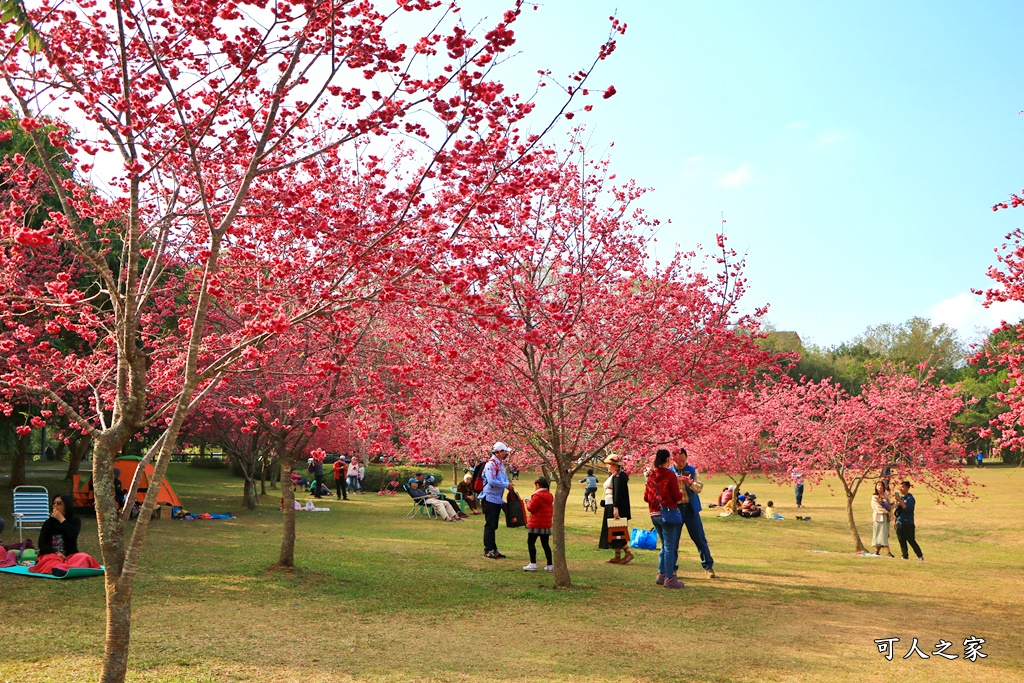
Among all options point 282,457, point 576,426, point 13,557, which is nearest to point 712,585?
point 576,426

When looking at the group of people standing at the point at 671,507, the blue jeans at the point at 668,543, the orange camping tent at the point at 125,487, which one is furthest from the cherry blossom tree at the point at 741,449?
the orange camping tent at the point at 125,487

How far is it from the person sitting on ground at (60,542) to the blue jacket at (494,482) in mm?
5783

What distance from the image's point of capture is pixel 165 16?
5133 mm

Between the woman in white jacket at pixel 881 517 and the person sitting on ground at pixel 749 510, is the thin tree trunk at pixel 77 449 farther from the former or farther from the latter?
the woman in white jacket at pixel 881 517

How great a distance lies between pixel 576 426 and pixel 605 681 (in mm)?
4614

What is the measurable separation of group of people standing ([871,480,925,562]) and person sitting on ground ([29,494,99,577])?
530 inches

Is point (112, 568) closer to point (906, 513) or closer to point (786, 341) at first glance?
point (906, 513)

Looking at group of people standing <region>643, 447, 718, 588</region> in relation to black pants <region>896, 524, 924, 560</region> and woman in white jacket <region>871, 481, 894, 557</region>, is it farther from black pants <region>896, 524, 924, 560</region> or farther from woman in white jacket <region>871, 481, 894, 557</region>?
woman in white jacket <region>871, 481, 894, 557</region>

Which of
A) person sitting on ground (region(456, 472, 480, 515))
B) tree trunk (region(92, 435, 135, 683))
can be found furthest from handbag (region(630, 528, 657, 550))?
tree trunk (region(92, 435, 135, 683))

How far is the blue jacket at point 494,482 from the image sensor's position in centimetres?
1330

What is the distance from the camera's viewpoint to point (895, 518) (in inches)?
610

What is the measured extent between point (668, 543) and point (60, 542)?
775 cm

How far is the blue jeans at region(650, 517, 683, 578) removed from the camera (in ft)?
33.7

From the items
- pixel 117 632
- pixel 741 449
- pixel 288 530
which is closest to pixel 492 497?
pixel 288 530
